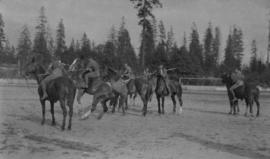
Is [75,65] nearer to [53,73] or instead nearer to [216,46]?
[53,73]

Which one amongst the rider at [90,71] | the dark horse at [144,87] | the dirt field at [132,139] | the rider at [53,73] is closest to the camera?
the dirt field at [132,139]

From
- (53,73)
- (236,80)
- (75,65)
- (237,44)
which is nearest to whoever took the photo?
(53,73)

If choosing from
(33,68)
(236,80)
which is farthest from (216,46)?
(33,68)

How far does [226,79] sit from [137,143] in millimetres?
11180

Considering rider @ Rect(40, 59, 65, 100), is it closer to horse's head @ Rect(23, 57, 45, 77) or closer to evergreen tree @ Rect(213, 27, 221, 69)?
horse's head @ Rect(23, 57, 45, 77)

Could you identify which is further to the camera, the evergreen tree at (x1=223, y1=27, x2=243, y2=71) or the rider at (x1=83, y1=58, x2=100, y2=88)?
the evergreen tree at (x1=223, y1=27, x2=243, y2=71)

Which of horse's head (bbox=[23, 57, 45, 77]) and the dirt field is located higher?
horse's head (bbox=[23, 57, 45, 77])

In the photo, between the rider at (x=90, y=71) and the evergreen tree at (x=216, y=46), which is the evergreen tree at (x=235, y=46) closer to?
the evergreen tree at (x=216, y=46)

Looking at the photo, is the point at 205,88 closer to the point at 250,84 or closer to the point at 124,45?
the point at 250,84

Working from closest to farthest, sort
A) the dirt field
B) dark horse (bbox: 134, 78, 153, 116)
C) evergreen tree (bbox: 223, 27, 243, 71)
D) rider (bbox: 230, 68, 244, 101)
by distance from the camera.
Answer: the dirt field → dark horse (bbox: 134, 78, 153, 116) → rider (bbox: 230, 68, 244, 101) → evergreen tree (bbox: 223, 27, 243, 71)

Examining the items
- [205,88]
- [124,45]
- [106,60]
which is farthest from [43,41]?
[205,88]

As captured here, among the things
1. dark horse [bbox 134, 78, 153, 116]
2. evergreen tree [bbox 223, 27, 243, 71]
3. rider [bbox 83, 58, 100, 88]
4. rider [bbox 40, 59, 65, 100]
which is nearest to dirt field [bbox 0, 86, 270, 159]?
rider [bbox 40, 59, 65, 100]

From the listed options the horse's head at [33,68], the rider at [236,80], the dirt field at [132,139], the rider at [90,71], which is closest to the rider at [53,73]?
the horse's head at [33,68]

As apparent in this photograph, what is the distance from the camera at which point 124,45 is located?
95.8 metres
